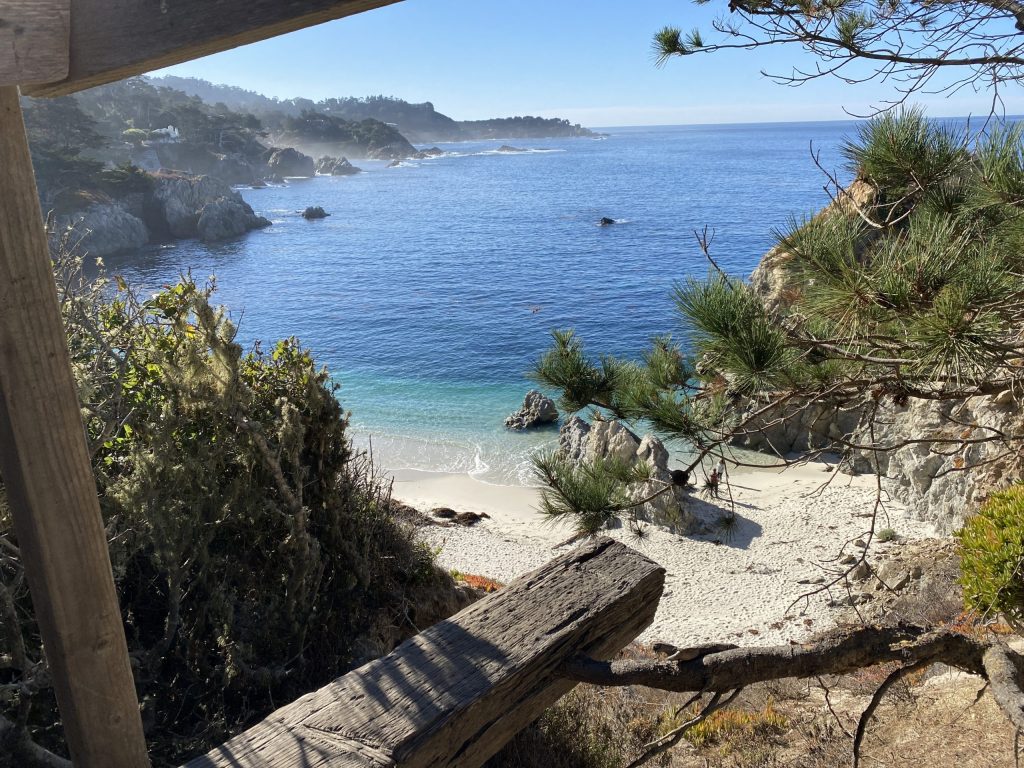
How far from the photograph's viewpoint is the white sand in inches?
409

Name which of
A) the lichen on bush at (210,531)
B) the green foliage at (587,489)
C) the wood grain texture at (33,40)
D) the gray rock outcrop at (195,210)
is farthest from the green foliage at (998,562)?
the gray rock outcrop at (195,210)

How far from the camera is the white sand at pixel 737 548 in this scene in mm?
10383

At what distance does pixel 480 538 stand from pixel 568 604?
1176 cm

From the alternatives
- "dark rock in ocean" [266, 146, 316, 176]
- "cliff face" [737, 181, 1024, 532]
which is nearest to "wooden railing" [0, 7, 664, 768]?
"cliff face" [737, 181, 1024, 532]

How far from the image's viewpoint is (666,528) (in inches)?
537

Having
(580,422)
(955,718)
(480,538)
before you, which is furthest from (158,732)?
(580,422)

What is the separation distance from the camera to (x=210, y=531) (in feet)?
13.1

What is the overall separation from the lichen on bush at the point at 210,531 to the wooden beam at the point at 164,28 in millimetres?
2371

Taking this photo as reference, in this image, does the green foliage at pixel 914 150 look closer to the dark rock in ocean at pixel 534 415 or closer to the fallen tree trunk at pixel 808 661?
the fallen tree trunk at pixel 808 661

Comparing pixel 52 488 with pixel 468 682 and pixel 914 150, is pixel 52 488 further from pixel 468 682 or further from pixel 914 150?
pixel 914 150

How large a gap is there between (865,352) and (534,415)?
17.3 meters

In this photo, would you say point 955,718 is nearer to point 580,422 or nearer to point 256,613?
point 256,613

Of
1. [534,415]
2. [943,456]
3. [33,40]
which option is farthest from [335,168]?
[33,40]

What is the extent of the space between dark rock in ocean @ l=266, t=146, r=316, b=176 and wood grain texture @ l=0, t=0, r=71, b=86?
362 ft
